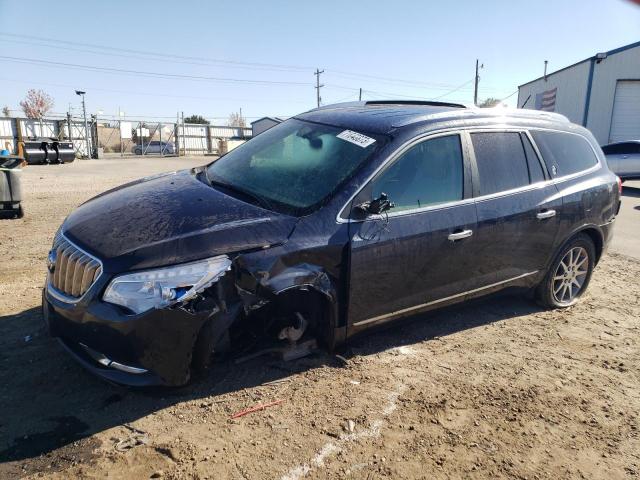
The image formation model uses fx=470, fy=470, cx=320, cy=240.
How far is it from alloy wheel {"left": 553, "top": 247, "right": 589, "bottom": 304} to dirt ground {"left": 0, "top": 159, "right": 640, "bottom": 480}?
694mm

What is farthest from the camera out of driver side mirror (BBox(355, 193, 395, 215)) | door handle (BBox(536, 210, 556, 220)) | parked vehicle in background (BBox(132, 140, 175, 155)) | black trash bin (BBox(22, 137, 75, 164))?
parked vehicle in background (BBox(132, 140, 175, 155))

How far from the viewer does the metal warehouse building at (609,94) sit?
23.4m

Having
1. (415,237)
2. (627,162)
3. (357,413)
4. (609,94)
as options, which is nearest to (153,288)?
(357,413)

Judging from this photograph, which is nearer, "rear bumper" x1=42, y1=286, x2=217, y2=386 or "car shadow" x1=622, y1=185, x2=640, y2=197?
"rear bumper" x1=42, y1=286, x2=217, y2=386

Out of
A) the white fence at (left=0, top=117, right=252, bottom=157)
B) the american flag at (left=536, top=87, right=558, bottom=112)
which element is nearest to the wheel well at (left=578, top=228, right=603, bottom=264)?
the white fence at (left=0, top=117, right=252, bottom=157)

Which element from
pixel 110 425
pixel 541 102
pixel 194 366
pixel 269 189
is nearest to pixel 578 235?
pixel 269 189

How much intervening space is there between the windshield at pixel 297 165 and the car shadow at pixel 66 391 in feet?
3.86

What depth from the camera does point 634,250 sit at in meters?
7.31

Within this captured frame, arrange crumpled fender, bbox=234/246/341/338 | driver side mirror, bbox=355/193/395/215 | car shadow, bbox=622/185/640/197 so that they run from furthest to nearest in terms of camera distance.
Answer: car shadow, bbox=622/185/640/197
driver side mirror, bbox=355/193/395/215
crumpled fender, bbox=234/246/341/338

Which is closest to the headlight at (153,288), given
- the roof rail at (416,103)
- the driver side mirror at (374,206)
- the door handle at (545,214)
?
the driver side mirror at (374,206)

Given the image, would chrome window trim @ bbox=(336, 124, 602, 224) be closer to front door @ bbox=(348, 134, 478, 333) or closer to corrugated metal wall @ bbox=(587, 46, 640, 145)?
front door @ bbox=(348, 134, 478, 333)

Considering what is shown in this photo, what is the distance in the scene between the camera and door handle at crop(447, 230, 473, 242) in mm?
3565

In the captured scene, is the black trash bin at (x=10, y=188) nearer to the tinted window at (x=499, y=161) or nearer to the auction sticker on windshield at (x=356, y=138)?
the auction sticker on windshield at (x=356, y=138)

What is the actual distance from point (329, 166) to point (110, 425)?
7.06 ft
